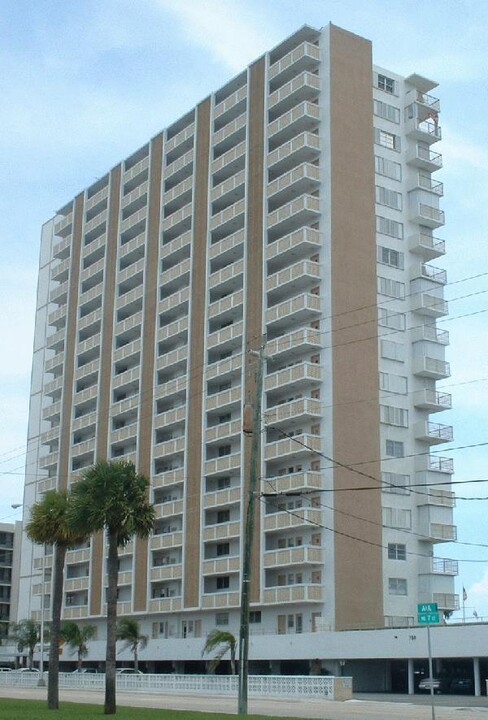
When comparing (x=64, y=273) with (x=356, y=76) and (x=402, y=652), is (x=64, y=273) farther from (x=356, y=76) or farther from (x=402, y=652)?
(x=402, y=652)

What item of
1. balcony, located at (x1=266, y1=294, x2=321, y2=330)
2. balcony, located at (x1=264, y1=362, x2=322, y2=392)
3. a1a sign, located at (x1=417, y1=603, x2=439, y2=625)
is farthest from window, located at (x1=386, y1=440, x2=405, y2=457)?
a1a sign, located at (x1=417, y1=603, x2=439, y2=625)

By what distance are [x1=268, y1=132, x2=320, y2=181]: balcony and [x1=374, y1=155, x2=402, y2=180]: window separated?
519cm

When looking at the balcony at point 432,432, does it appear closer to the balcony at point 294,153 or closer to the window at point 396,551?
the window at point 396,551

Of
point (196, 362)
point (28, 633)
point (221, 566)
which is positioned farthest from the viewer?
point (28, 633)

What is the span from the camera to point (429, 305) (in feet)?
271

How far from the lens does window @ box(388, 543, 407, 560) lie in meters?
75.7

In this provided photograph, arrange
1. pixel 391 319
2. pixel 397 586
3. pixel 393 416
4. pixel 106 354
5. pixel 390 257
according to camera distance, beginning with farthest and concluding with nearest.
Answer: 1. pixel 106 354
2. pixel 390 257
3. pixel 391 319
4. pixel 393 416
5. pixel 397 586

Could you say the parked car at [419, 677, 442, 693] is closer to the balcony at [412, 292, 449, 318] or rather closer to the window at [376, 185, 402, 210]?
the balcony at [412, 292, 449, 318]

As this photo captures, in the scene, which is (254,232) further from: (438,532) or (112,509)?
(112,509)

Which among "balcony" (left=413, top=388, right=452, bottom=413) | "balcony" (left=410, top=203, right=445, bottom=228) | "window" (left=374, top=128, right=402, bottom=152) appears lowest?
"balcony" (left=413, top=388, right=452, bottom=413)

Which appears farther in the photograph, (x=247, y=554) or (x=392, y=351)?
(x=392, y=351)

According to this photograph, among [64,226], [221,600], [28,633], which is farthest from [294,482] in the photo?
[64,226]

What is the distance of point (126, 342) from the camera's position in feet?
342

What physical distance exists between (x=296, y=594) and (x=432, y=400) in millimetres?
18658
